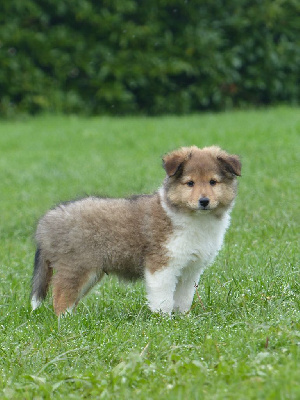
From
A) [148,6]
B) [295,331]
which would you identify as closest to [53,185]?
[295,331]

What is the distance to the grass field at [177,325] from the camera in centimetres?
428

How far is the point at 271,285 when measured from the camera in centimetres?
593

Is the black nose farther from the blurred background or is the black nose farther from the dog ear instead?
the blurred background

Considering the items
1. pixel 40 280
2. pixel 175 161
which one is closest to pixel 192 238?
pixel 175 161

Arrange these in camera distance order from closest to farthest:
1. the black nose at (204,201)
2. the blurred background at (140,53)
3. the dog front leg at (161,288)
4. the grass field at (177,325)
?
the grass field at (177,325)
the black nose at (204,201)
the dog front leg at (161,288)
the blurred background at (140,53)

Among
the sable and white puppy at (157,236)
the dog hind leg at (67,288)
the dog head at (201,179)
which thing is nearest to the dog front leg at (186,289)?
the sable and white puppy at (157,236)

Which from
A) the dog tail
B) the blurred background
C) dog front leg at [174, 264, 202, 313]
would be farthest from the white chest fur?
the blurred background

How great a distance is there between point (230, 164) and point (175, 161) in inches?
15.7

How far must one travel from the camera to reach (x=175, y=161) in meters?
5.89

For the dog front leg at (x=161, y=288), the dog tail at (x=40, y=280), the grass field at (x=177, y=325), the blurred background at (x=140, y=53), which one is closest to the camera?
the grass field at (x=177, y=325)

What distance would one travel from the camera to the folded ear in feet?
19.2

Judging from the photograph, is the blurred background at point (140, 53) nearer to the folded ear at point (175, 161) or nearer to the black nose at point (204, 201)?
the folded ear at point (175, 161)

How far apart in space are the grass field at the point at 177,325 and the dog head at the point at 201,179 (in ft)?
2.19

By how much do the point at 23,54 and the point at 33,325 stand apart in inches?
586
